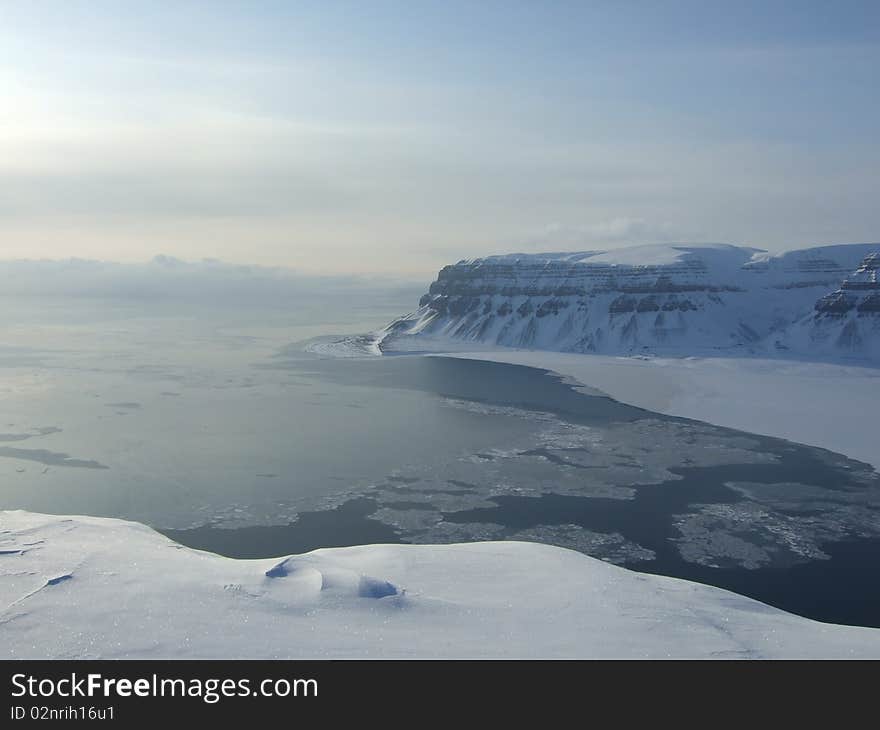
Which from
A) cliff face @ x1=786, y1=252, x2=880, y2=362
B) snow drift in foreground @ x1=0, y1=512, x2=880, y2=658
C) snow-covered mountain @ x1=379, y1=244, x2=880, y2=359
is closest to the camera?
snow drift in foreground @ x1=0, y1=512, x2=880, y2=658

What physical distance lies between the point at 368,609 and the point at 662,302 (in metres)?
139

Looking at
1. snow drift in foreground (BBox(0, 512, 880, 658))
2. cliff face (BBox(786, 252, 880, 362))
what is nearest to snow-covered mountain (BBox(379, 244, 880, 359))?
cliff face (BBox(786, 252, 880, 362))

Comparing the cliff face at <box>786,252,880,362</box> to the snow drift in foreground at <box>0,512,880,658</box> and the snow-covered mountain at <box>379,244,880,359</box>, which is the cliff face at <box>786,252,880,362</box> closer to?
the snow-covered mountain at <box>379,244,880,359</box>

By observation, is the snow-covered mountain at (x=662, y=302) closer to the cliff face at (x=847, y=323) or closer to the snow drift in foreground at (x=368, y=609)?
the cliff face at (x=847, y=323)

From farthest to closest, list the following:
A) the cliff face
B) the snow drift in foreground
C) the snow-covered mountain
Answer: the snow-covered mountain
the cliff face
the snow drift in foreground

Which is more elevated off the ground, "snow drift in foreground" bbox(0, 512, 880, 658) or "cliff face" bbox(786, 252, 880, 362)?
"cliff face" bbox(786, 252, 880, 362)

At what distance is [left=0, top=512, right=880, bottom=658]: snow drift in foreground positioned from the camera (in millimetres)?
18547

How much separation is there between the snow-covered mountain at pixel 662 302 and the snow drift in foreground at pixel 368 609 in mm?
107925

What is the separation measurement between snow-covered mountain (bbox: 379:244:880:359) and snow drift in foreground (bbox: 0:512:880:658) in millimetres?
107925

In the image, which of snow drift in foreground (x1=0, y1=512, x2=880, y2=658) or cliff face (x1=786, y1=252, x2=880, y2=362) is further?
cliff face (x1=786, y1=252, x2=880, y2=362)

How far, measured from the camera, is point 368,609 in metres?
21.2

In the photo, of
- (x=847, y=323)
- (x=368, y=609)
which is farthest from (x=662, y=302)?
(x=368, y=609)

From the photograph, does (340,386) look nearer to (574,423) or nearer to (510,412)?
(510,412)
